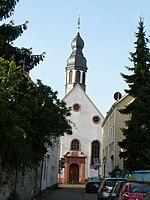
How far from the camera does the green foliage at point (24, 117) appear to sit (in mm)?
10844

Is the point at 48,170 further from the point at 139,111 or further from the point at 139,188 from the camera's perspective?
the point at 139,188

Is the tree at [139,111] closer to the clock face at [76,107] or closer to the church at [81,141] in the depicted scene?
the church at [81,141]

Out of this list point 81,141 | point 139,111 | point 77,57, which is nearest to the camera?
point 139,111

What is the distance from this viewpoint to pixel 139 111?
88.6 ft

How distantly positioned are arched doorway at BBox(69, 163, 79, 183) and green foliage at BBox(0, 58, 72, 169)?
37.6 m

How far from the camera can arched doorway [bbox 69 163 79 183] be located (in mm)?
57469

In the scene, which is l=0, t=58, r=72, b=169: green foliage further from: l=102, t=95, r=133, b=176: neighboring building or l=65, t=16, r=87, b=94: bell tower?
l=65, t=16, r=87, b=94: bell tower

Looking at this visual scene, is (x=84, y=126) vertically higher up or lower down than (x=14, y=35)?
higher up

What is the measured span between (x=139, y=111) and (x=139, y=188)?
15.0m

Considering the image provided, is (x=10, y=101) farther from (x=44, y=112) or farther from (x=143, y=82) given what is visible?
(x=143, y=82)

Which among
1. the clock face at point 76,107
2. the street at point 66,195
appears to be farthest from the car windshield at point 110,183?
the clock face at point 76,107

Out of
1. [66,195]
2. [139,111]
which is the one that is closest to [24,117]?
[139,111]

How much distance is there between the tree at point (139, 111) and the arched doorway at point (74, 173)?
29543 millimetres

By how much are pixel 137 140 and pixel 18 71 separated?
1494cm
